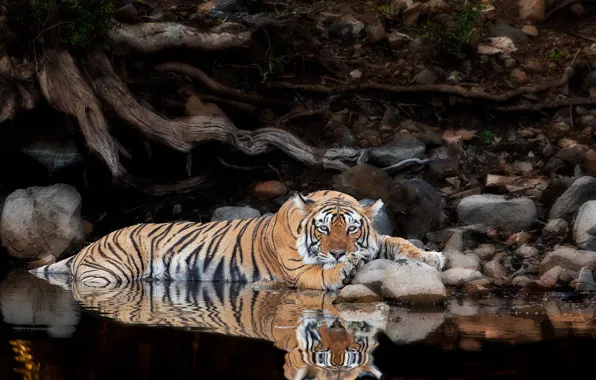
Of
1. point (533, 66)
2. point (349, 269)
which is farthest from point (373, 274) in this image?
point (533, 66)

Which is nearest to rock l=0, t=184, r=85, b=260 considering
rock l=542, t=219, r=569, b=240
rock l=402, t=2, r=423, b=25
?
rock l=542, t=219, r=569, b=240

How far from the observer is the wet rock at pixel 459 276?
8.67 m

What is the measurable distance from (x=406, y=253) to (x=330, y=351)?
3.09m

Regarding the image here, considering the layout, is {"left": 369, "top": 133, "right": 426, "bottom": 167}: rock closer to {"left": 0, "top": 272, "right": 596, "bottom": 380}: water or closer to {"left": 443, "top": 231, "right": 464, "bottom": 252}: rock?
{"left": 443, "top": 231, "right": 464, "bottom": 252}: rock

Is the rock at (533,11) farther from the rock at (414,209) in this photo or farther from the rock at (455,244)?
the rock at (455,244)

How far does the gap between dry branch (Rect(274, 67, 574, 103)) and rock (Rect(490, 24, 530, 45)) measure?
105cm

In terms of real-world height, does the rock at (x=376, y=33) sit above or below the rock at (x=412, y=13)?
below

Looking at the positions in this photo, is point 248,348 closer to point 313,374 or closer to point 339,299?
point 313,374

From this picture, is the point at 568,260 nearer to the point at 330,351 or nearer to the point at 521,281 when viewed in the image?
the point at 521,281

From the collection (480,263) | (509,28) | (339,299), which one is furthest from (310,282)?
(509,28)

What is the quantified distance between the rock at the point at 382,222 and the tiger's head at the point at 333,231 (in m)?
1.43

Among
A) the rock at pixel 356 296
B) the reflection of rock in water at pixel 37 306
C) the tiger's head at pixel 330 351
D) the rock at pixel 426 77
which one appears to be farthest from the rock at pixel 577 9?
the tiger's head at pixel 330 351

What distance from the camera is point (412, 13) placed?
49.7 ft

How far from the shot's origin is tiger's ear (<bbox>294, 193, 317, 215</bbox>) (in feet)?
30.7
